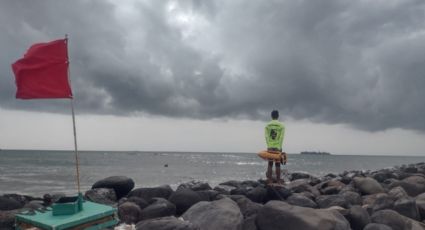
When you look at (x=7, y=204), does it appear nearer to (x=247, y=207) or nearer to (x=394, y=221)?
(x=247, y=207)

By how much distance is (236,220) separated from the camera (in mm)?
7832

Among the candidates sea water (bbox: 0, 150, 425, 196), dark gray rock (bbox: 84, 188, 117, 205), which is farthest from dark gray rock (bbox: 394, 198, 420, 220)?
sea water (bbox: 0, 150, 425, 196)

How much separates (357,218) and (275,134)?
3.44m

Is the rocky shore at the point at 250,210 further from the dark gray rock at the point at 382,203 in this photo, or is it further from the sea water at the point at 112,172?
the sea water at the point at 112,172

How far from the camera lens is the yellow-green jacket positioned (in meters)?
11.2

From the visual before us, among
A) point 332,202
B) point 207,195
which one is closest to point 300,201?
point 332,202

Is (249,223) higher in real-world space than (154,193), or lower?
lower

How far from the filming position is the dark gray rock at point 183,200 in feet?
31.6

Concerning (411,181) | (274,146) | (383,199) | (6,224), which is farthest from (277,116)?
(6,224)

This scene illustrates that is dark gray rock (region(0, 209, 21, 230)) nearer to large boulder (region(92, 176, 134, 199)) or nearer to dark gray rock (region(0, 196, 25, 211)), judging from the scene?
dark gray rock (region(0, 196, 25, 211))

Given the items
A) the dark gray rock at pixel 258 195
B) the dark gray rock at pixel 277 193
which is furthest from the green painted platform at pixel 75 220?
the dark gray rock at pixel 277 193

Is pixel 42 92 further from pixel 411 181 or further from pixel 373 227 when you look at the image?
pixel 411 181

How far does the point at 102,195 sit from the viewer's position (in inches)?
441

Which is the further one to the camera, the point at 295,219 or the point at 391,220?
the point at 391,220
